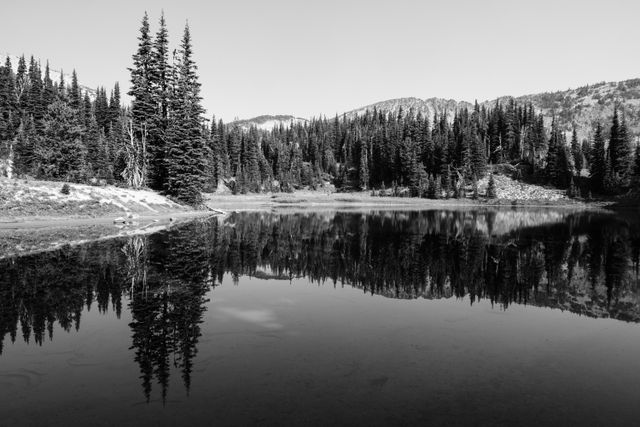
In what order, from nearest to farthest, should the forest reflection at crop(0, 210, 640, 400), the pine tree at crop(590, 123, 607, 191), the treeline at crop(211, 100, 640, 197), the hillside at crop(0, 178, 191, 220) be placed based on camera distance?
the forest reflection at crop(0, 210, 640, 400) < the hillside at crop(0, 178, 191, 220) < the pine tree at crop(590, 123, 607, 191) < the treeline at crop(211, 100, 640, 197)

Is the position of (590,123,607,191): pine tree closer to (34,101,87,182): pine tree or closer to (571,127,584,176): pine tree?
(571,127,584,176): pine tree

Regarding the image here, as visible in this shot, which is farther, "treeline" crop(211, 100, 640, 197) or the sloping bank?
"treeline" crop(211, 100, 640, 197)

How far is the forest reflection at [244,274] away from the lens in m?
11.7

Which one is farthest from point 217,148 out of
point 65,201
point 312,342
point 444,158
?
point 312,342

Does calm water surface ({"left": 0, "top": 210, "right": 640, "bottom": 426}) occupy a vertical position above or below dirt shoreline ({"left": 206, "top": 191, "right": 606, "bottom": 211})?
below

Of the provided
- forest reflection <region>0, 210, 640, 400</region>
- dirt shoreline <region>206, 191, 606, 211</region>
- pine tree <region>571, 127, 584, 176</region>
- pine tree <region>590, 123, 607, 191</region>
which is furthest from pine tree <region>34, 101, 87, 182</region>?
pine tree <region>571, 127, 584, 176</region>

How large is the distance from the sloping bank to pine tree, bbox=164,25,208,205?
5.75 meters

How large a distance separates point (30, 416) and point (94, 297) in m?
8.06

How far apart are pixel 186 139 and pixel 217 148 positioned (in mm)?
75939

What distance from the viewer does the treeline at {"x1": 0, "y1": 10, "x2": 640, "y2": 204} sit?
53188mm

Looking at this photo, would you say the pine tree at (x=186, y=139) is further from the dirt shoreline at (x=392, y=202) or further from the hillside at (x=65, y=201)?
the dirt shoreline at (x=392, y=202)

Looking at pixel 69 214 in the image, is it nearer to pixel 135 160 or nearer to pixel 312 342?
pixel 135 160

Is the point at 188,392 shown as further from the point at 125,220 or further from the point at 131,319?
the point at 125,220

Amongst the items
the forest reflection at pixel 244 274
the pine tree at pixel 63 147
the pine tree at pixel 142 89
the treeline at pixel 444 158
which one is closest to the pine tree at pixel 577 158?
the treeline at pixel 444 158
